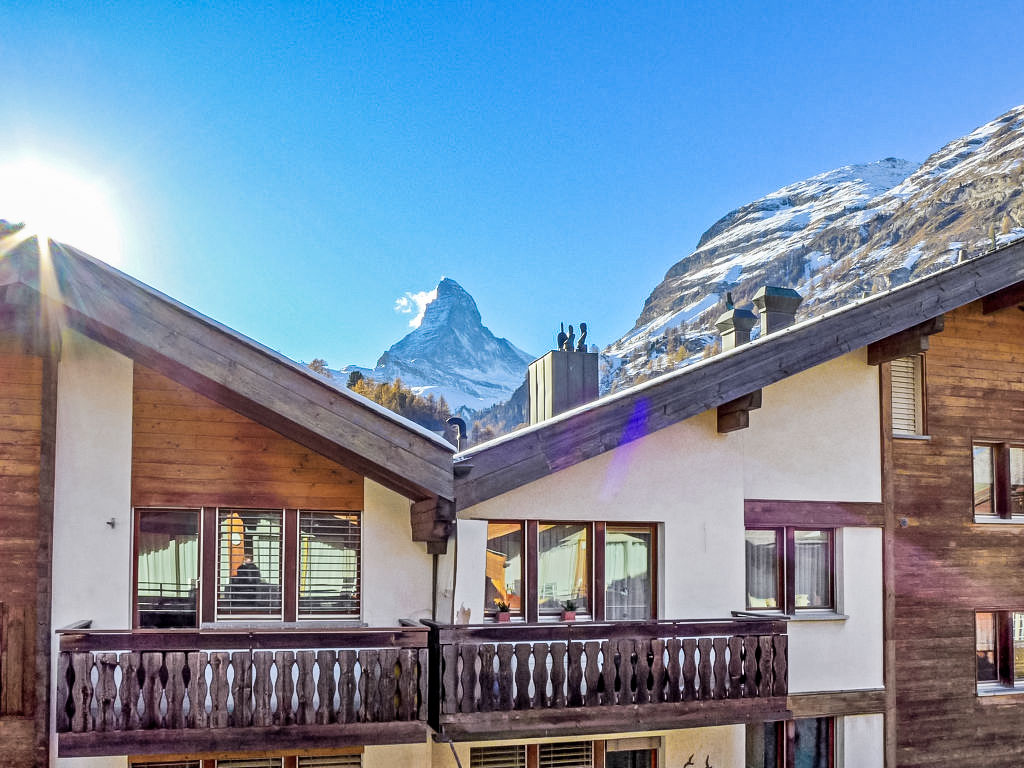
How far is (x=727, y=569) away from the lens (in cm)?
1214

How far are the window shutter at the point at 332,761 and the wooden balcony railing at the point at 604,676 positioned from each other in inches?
57.6

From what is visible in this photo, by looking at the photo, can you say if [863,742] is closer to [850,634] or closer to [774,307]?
[850,634]

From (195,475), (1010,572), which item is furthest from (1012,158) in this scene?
(195,475)

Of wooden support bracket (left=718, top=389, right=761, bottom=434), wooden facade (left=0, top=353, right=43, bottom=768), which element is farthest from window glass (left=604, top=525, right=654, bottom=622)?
wooden facade (left=0, top=353, right=43, bottom=768)

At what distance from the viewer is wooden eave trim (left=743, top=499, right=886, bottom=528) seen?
12422mm

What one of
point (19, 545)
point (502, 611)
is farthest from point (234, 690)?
point (502, 611)

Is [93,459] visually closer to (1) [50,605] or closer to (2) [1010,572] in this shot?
(1) [50,605]

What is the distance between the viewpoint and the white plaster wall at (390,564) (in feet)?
36.0

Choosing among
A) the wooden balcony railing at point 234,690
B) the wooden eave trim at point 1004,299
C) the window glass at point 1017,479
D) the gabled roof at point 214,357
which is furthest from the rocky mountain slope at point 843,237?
the wooden balcony railing at point 234,690

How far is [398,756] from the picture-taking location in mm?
10789

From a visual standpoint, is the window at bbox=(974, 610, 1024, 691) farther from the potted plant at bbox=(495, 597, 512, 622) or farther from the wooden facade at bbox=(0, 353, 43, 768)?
the wooden facade at bbox=(0, 353, 43, 768)

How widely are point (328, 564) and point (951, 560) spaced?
893 centimetres

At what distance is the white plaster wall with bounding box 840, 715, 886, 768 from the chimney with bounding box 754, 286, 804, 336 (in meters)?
6.50

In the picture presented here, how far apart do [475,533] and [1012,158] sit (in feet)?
426
